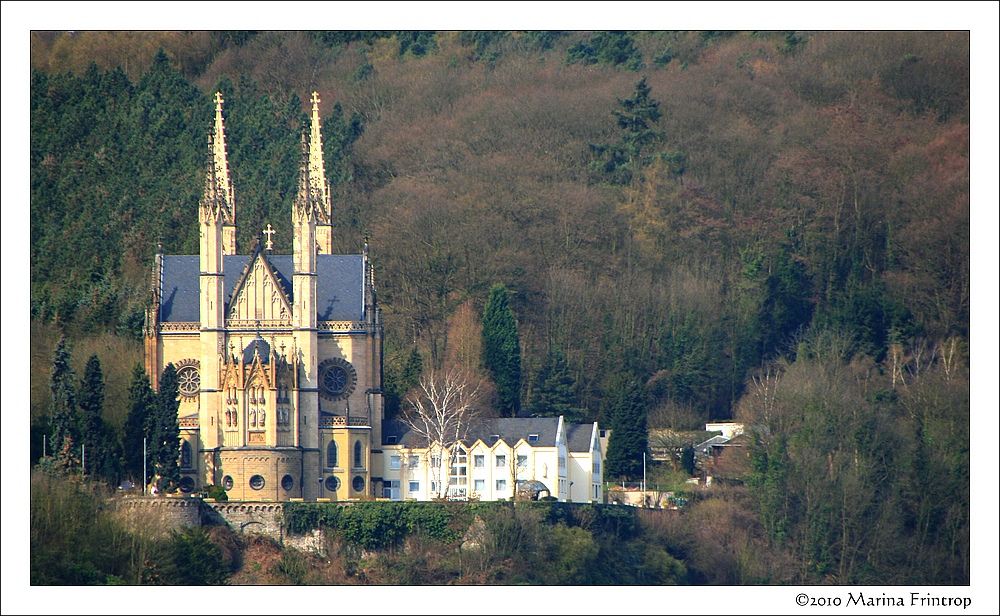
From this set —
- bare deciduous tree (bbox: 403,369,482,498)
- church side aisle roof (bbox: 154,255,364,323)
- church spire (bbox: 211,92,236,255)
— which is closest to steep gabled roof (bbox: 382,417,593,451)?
bare deciduous tree (bbox: 403,369,482,498)

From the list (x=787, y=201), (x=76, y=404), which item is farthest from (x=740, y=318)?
(x=76, y=404)

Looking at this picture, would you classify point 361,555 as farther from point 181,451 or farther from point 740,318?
point 740,318

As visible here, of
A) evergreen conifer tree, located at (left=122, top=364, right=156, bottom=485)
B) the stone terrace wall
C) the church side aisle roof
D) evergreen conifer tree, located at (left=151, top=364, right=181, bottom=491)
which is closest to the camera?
the stone terrace wall

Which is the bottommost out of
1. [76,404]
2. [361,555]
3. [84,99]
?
[361,555]

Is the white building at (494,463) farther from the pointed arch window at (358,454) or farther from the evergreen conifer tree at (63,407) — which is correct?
the evergreen conifer tree at (63,407)

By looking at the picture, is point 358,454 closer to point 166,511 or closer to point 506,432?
point 506,432

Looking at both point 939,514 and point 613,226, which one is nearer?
point 939,514

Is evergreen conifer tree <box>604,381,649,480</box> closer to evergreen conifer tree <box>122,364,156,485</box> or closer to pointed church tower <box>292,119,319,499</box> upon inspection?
pointed church tower <box>292,119,319,499</box>
